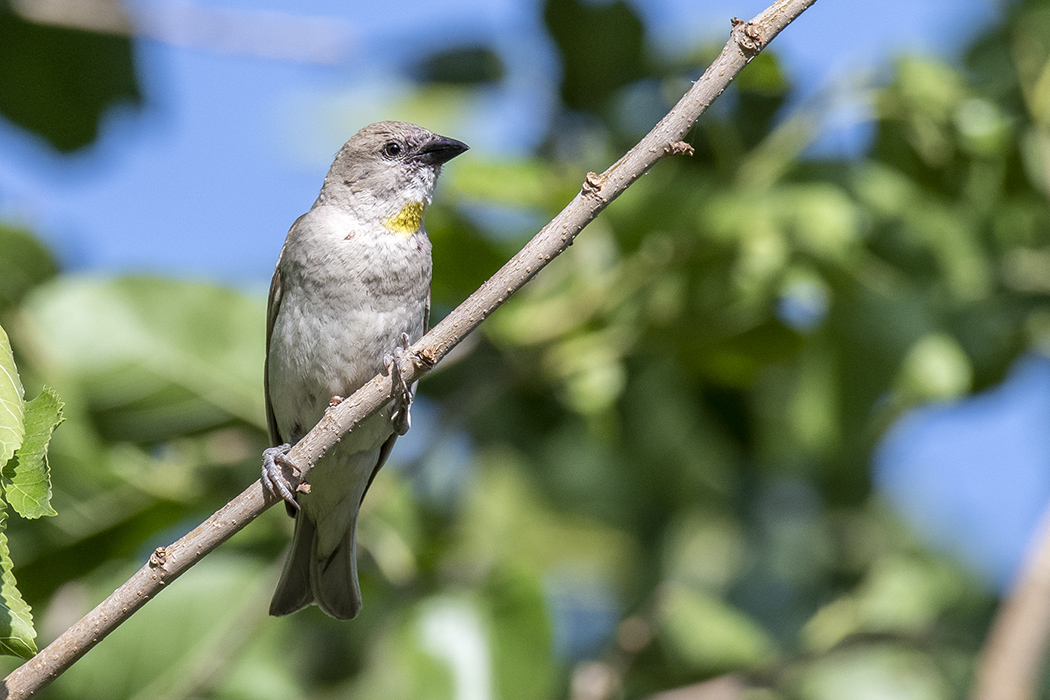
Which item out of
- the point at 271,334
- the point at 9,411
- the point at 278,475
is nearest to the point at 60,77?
the point at 271,334

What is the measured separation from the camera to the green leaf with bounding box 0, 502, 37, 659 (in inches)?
78.0

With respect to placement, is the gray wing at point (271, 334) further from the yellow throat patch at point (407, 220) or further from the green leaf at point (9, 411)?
the green leaf at point (9, 411)

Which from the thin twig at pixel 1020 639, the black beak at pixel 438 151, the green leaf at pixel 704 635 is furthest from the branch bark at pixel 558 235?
the thin twig at pixel 1020 639

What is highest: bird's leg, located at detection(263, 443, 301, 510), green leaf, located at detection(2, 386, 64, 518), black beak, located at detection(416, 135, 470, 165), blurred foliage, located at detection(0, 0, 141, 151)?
blurred foliage, located at detection(0, 0, 141, 151)

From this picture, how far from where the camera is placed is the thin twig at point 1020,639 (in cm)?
369

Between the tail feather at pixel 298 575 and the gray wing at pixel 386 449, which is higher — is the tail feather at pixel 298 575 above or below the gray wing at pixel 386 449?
below

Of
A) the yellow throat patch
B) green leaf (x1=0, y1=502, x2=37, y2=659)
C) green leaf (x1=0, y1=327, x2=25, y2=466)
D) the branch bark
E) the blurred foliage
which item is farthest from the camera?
the blurred foliage

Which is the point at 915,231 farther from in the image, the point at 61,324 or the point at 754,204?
the point at 61,324

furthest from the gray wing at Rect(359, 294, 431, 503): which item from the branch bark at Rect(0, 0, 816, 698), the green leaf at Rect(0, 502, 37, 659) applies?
the green leaf at Rect(0, 502, 37, 659)

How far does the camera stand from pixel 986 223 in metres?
4.41

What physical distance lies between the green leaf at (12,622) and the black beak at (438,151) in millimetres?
2272

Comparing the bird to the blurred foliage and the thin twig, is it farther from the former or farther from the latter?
the thin twig

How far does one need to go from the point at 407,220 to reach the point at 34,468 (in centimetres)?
214

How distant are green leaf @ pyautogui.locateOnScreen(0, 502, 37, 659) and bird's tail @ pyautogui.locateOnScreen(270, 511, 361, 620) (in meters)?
1.52
